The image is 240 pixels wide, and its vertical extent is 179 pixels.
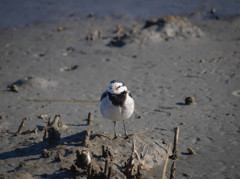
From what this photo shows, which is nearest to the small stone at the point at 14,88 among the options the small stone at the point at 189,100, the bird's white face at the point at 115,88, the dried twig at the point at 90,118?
the dried twig at the point at 90,118

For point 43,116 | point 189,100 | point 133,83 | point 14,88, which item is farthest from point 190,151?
point 14,88

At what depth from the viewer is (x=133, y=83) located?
10336 millimetres

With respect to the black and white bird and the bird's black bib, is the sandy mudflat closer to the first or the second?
the black and white bird

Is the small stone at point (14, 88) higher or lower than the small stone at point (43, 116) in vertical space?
higher

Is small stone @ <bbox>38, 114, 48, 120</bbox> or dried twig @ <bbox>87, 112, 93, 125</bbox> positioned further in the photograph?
small stone @ <bbox>38, 114, 48, 120</bbox>

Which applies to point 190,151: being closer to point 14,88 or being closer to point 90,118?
point 90,118

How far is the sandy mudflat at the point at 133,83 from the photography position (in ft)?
21.0

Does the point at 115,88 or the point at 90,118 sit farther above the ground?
the point at 115,88

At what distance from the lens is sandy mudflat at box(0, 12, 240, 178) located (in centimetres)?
639

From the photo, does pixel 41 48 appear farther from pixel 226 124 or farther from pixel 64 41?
pixel 226 124

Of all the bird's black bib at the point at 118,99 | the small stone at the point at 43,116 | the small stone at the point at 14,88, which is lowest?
the small stone at the point at 43,116

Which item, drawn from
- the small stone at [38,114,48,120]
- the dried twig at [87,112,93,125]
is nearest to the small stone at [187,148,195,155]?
the dried twig at [87,112,93,125]

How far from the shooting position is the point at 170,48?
12867 mm

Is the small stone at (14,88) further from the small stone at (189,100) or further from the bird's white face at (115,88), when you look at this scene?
the small stone at (189,100)
